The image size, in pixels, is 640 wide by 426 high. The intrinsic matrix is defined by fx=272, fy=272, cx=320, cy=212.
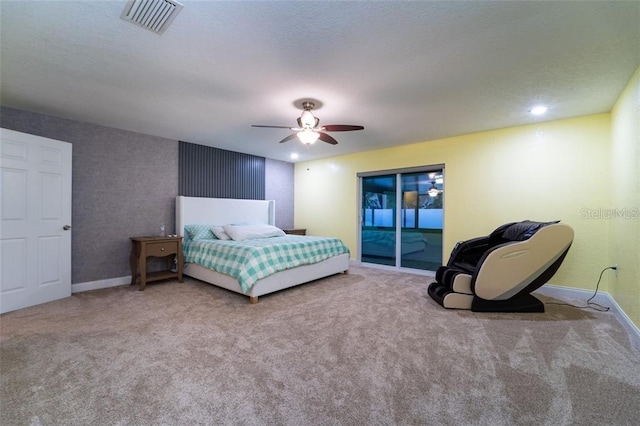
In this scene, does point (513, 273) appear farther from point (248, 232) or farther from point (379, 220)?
point (248, 232)

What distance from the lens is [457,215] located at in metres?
4.48

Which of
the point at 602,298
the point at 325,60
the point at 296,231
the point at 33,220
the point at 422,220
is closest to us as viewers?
the point at 325,60

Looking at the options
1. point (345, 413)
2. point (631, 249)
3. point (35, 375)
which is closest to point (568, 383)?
point (345, 413)

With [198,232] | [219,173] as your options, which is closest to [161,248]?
[198,232]

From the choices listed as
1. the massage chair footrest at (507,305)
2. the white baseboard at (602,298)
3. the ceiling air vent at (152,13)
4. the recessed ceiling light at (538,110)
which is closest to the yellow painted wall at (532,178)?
the white baseboard at (602,298)

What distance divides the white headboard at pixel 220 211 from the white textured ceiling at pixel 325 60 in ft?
5.36

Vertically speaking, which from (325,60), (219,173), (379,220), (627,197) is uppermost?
(325,60)

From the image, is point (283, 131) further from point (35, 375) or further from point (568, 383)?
point (568, 383)

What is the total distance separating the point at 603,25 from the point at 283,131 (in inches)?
135

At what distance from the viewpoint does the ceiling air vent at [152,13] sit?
65.3 inches

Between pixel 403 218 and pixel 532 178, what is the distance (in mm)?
2057

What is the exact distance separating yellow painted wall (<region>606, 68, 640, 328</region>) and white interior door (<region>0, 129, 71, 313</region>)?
6130 mm

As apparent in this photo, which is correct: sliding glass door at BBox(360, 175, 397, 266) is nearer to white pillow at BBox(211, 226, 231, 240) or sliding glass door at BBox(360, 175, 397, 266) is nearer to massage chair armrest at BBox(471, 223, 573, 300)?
massage chair armrest at BBox(471, 223, 573, 300)

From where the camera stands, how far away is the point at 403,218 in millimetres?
5227
